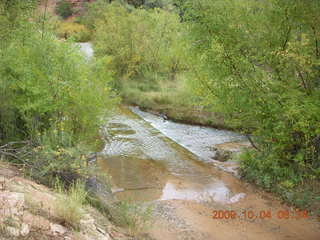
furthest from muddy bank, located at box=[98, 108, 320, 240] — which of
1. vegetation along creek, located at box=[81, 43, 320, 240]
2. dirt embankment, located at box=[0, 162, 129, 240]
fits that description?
dirt embankment, located at box=[0, 162, 129, 240]

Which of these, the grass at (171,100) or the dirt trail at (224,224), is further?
the grass at (171,100)

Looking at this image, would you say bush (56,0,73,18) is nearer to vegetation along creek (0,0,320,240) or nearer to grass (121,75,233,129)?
grass (121,75,233,129)

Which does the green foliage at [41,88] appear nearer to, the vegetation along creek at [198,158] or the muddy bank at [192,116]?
the vegetation along creek at [198,158]

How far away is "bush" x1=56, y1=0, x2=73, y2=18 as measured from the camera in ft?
113

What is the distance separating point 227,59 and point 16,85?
199 inches

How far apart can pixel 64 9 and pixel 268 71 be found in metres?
30.6

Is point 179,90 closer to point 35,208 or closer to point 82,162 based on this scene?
point 82,162

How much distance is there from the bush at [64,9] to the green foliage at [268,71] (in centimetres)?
2819

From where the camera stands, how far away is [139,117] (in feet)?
55.0

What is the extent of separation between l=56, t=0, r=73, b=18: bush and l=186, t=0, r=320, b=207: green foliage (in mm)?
28188

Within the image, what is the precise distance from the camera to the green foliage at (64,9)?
34.4 metres

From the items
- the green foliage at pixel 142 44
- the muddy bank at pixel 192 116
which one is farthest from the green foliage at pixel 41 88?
the green foliage at pixel 142 44

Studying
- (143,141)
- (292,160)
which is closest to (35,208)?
(292,160)

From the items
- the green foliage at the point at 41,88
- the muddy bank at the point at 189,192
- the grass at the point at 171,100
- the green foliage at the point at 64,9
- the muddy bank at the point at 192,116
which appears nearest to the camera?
the muddy bank at the point at 189,192
